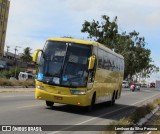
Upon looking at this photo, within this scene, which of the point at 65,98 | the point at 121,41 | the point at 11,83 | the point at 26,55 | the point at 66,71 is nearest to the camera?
the point at 65,98

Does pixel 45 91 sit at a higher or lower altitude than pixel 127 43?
lower

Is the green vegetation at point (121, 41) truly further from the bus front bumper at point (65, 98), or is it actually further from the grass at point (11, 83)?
the bus front bumper at point (65, 98)

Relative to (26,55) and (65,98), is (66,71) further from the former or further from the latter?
(26,55)

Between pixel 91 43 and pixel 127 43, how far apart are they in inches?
2860

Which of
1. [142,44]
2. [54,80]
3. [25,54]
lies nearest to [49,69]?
[54,80]

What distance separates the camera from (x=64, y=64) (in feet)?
65.3

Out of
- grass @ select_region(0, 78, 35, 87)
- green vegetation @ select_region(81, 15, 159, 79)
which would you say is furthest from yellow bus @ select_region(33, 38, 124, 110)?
green vegetation @ select_region(81, 15, 159, 79)

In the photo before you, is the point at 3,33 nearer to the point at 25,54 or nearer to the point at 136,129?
the point at 25,54

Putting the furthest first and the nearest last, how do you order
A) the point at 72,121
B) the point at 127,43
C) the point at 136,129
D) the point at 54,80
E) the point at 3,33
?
the point at 3,33
the point at 127,43
the point at 54,80
the point at 72,121
the point at 136,129

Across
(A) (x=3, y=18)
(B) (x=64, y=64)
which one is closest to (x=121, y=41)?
(A) (x=3, y=18)

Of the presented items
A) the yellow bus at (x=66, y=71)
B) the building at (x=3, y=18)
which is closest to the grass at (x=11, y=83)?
the yellow bus at (x=66, y=71)

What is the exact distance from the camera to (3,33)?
355ft

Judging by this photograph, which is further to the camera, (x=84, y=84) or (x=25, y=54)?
(x=25, y=54)

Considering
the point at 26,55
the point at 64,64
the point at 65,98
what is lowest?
the point at 65,98
